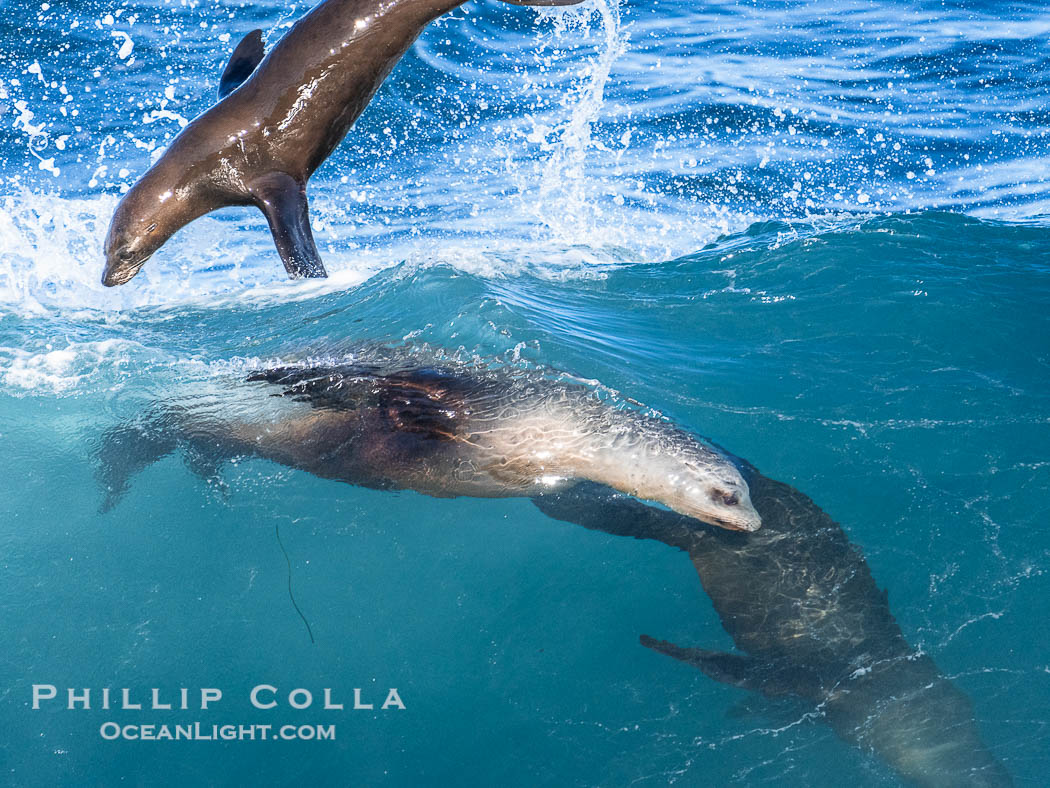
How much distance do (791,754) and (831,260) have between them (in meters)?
4.89

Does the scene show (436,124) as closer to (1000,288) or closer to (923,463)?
(1000,288)

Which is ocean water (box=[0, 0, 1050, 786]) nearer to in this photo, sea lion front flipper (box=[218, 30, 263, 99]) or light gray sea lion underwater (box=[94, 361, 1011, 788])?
light gray sea lion underwater (box=[94, 361, 1011, 788])

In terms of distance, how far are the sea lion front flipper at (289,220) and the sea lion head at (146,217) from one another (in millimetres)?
637

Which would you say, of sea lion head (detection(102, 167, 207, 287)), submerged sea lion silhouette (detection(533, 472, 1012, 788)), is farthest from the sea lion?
sea lion head (detection(102, 167, 207, 287))

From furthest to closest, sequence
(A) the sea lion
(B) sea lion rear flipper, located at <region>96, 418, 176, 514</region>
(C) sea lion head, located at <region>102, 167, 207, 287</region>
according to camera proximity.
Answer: (C) sea lion head, located at <region>102, 167, 207, 287</region>, (B) sea lion rear flipper, located at <region>96, 418, 176, 514</region>, (A) the sea lion

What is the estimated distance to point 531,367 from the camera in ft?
21.7

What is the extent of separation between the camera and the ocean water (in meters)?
4.64

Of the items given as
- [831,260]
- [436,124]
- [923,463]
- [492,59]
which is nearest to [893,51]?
[492,59]

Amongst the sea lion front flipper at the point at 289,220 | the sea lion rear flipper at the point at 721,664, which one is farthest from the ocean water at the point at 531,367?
the sea lion front flipper at the point at 289,220

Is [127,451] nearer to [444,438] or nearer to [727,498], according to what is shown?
[444,438]

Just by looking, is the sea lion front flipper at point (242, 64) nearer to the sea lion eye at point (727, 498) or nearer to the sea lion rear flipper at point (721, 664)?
the sea lion eye at point (727, 498)

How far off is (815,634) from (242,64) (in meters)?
5.83

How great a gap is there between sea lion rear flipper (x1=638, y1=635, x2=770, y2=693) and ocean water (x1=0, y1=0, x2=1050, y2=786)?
0.09 metres

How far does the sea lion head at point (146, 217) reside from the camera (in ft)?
23.8
